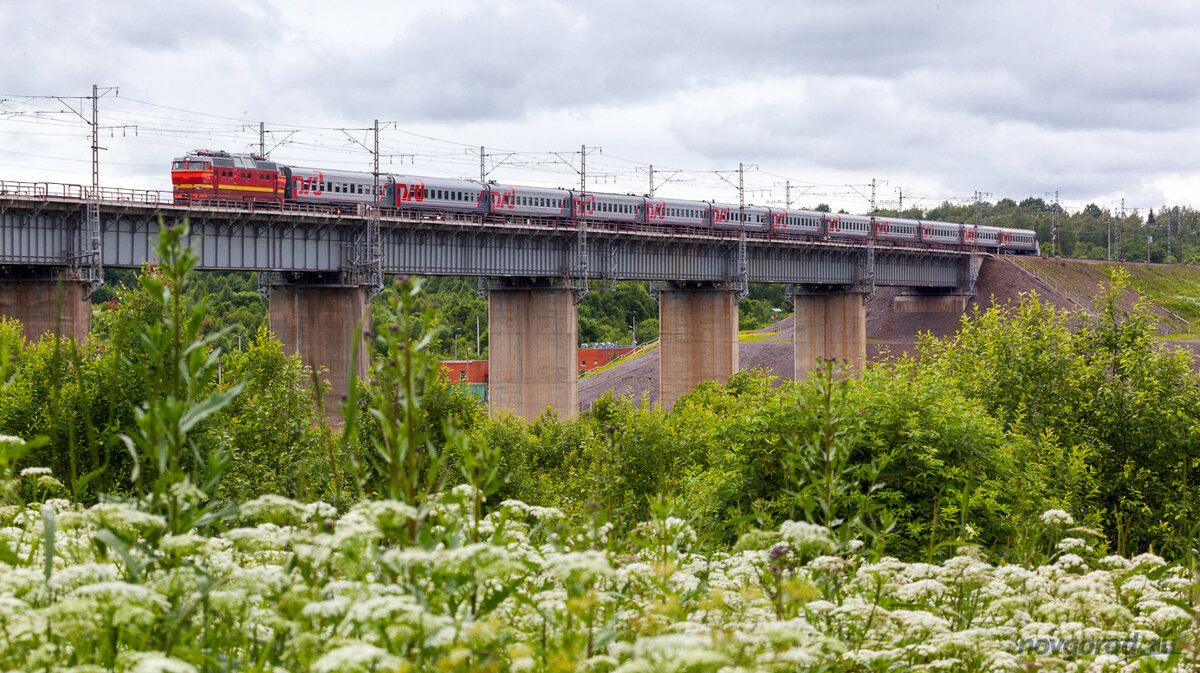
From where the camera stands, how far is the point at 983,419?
2017cm

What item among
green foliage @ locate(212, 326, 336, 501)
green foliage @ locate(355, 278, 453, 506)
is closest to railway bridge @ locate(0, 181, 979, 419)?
green foliage @ locate(212, 326, 336, 501)

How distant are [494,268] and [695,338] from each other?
2274 cm

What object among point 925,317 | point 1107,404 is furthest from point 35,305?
point 925,317

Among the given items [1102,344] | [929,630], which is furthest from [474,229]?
[929,630]

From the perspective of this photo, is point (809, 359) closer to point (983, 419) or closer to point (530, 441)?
point (530, 441)

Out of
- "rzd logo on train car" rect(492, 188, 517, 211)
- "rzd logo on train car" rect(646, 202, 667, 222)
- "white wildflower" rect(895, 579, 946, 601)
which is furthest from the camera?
"rzd logo on train car" rect(646, 202, 667, 222)

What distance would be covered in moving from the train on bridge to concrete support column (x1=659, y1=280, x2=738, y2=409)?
5895mm

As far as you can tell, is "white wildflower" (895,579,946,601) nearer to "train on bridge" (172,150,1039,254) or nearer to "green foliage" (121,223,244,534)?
"green foliage" (121,223,244,534)

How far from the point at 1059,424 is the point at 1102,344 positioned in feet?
9.34

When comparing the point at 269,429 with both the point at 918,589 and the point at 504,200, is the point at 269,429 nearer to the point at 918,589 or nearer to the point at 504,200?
the point at 918,589

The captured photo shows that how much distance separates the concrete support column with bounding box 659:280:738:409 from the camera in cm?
8556

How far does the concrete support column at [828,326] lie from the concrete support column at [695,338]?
1437 centimetres

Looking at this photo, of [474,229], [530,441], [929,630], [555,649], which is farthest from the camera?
[474,229]

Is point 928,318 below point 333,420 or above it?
above
